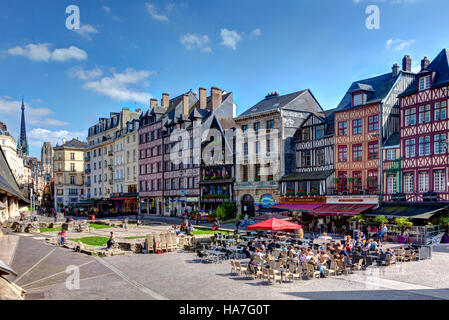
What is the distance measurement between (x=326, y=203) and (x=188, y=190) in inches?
852

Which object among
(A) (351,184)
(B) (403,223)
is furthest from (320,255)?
(A) (351,184)

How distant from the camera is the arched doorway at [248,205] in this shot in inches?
1625

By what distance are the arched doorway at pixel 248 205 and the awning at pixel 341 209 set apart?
29.3 ft

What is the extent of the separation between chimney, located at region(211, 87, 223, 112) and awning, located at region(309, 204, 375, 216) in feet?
71.2

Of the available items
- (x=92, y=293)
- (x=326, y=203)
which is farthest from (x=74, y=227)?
(x=92, y=293)

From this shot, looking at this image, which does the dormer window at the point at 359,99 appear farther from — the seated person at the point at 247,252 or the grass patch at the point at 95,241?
the grass patch at the point at 95,241

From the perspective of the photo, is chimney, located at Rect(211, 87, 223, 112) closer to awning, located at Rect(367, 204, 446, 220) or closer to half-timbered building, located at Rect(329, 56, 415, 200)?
half-timbered building, located at Rect(329, 56, 415, 200)

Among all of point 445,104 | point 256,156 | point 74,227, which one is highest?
point 445,104

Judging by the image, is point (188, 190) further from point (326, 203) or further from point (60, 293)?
point (60, 293)

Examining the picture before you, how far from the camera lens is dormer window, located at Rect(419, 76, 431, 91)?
1102 inches

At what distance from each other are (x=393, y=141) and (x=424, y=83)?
472cm

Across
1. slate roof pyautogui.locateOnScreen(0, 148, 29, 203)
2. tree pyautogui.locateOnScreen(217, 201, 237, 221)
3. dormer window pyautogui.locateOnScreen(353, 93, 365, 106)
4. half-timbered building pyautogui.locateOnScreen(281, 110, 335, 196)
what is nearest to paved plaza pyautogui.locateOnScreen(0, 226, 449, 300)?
Result: slate roof pyautogui.locateOnScreen(0, 148, 29, 203)

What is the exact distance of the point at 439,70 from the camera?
27844 millimetres

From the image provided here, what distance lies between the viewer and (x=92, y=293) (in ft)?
38.9
